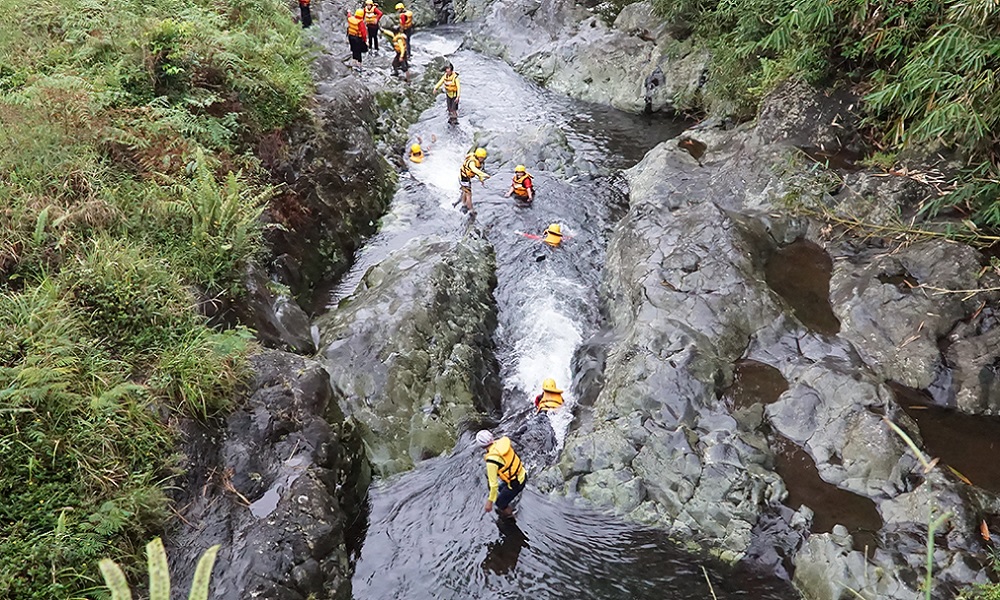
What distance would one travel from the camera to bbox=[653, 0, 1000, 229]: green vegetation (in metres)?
7.10

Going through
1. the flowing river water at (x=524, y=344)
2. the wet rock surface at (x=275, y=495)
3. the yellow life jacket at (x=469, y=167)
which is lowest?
the flowing river water at (x=524, y=344)

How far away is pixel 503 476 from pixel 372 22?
56.2 ft

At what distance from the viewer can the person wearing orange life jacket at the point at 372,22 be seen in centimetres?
1959

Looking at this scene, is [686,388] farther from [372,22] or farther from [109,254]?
[372,22]

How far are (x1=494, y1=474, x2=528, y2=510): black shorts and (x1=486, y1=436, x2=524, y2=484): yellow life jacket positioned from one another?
0.07 meters

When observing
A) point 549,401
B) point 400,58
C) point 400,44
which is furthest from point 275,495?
point 400,58

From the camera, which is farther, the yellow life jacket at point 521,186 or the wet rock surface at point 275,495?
the yellow life jacket at point 521,186

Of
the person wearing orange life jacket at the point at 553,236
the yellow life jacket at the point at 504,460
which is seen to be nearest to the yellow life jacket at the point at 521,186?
the person wearing orange life jacket at the point at 553,236

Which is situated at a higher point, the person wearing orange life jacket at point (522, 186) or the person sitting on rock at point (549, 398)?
the person wearing orange life jacket at point (522, 186)

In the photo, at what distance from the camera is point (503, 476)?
7.60 metres

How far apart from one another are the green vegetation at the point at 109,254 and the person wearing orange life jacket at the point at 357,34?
7.83 m

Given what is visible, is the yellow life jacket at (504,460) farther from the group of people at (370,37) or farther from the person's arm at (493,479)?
the group of people at (370,37)

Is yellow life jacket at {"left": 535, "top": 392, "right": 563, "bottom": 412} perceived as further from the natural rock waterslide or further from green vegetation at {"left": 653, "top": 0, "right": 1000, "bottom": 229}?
green vegetation at {"left": 653, "top": 0, "right": 1000, "bottom": 229}

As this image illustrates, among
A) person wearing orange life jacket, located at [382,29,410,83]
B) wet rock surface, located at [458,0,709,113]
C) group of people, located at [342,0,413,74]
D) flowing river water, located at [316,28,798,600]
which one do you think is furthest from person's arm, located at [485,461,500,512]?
person wearing orange life jacket, located at [382,29,410,83]
